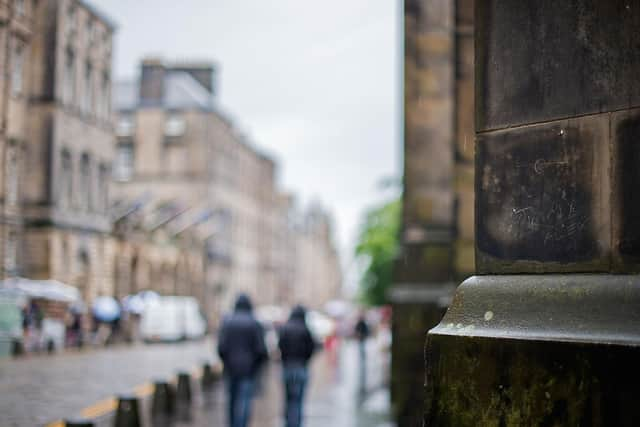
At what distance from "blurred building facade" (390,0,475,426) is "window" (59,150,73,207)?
2779cm

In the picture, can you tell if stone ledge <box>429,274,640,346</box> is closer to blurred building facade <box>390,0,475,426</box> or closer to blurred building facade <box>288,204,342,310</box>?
blurred building facade <box>390,0,475,426</box>

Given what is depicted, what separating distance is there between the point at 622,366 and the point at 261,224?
79994 mm

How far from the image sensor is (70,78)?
39.9 m

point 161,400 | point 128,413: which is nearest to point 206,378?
point 161,400

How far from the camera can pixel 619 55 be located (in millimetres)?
3277

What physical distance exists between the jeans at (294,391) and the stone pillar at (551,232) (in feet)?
22.7

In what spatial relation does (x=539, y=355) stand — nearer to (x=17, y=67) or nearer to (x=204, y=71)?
(x=17, y=67)

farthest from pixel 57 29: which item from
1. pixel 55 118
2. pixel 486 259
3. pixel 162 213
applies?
pixel 486 259

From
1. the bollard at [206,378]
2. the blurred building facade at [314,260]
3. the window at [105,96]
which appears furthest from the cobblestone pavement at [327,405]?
the blurred building facade at [314,260]

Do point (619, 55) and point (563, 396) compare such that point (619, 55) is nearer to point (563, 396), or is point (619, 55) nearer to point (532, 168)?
point (532, 168)

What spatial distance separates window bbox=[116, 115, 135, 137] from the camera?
63325mm

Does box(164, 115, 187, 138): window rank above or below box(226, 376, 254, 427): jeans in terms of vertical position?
above

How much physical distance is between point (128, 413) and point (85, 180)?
34608 mm

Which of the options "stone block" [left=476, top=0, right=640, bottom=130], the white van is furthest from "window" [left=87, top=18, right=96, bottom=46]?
"stone block" [left=476, top=0, right=640, bottom=130]
